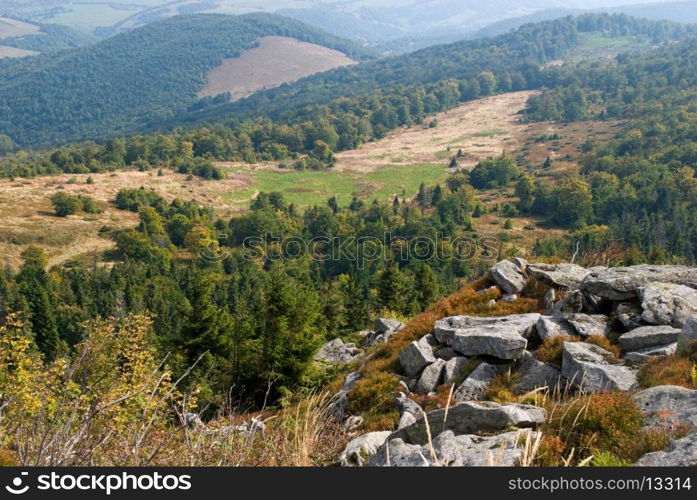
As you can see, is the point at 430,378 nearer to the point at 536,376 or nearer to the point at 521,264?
the point at 536,376

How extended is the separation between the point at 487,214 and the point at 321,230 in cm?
5327

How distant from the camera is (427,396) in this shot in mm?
15258

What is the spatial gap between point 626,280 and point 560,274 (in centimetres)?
365

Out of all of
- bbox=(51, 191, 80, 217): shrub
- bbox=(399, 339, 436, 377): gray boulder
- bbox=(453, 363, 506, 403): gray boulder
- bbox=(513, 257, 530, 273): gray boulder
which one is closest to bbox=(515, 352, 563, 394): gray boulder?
bbox=(453, 363, 506, 403): gray boulder

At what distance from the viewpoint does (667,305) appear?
51.8 ft

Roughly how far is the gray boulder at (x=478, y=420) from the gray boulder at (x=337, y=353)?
2196cm

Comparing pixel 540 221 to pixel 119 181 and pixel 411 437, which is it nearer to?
pixel 119 181

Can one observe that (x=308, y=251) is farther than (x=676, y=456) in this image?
Yes

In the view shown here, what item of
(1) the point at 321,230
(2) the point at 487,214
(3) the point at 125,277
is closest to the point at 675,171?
(2) the point at 487,214

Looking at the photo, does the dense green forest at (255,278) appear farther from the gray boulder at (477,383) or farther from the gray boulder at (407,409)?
the gray boulder at (477,383)

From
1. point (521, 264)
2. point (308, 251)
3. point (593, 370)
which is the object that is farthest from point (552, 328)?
point (308, 251)

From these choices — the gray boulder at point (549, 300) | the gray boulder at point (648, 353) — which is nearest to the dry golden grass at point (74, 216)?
the gray boulder at point (549, 300)

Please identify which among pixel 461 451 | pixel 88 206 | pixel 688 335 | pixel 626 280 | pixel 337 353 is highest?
pixel 461 451

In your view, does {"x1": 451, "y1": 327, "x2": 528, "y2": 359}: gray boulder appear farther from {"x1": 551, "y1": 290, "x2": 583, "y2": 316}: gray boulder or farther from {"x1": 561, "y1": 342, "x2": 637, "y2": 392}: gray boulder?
{"x1": 551, "y1": 290, "x2": 583, "y2": 316}: gray boulder
